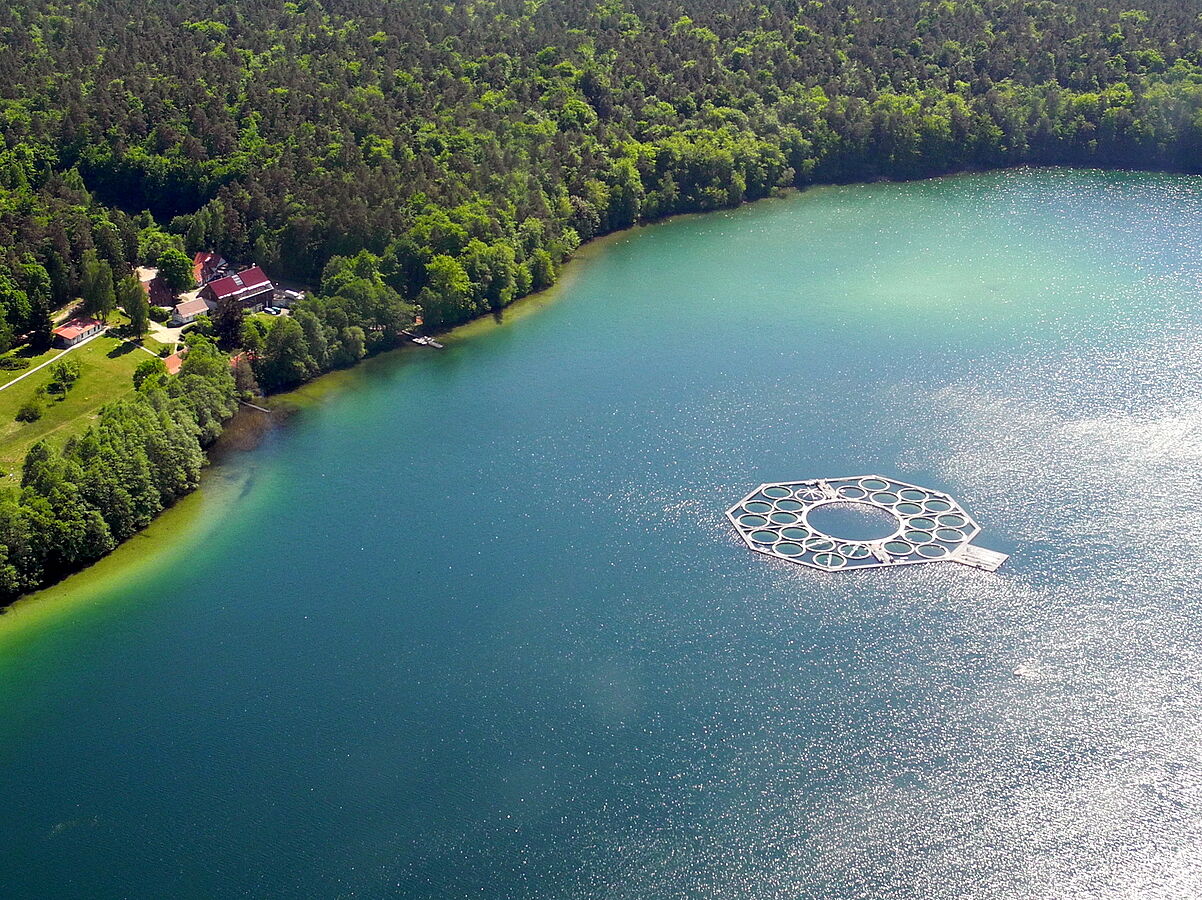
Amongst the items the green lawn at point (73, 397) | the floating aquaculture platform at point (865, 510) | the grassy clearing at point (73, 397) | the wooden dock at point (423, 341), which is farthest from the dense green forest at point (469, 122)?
the floating aquaculture platform at point (865, 510)

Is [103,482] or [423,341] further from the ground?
[103,482]

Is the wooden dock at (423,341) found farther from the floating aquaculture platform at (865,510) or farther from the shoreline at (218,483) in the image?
the floating aquaculture platform at (865,510)

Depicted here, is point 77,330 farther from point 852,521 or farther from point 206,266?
point 852,521

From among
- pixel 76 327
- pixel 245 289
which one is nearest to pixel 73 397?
pixel 76 327

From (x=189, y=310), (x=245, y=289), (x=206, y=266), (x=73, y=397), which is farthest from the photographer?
(x=206, y=266)

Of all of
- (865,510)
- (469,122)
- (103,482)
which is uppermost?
(469,122)

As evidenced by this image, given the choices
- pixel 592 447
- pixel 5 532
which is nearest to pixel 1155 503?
pixel 592 447

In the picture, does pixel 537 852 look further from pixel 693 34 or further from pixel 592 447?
pixel 693 34
